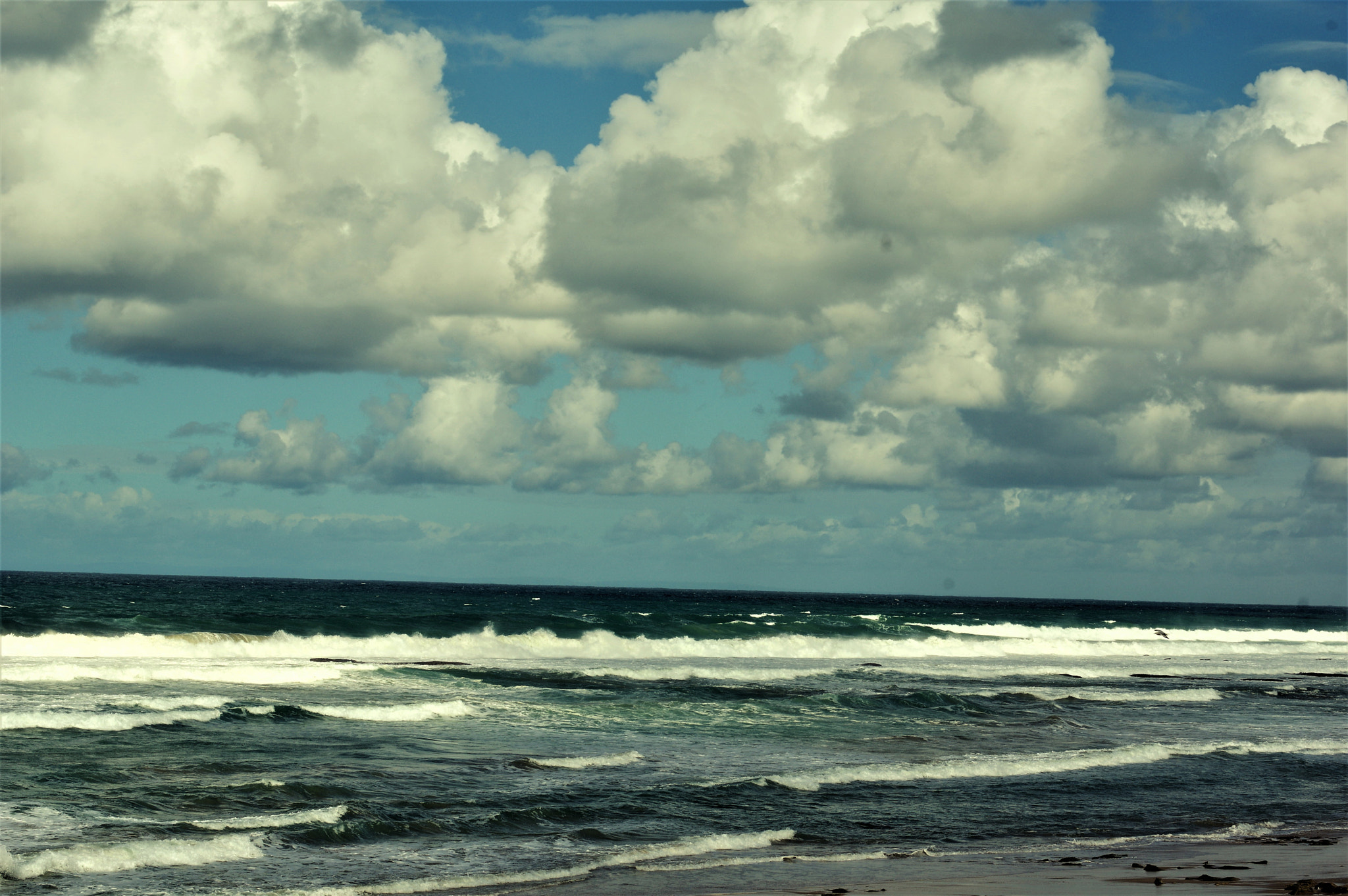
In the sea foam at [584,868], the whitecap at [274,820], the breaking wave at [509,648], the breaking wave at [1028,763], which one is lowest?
the breaking wave at [509,648]

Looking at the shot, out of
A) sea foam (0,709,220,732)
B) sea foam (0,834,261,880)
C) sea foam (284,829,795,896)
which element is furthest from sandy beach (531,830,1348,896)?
sea foam (0,709,220,732)

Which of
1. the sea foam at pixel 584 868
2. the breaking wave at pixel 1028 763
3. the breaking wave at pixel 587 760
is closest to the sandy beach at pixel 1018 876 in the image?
the sea foam at pixel 584 868

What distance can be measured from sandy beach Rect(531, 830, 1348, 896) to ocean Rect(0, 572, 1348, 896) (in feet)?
1.26

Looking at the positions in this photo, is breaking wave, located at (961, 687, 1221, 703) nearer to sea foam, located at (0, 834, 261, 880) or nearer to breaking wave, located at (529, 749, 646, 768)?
breaking wave, located at (529, 749, 646, 768)

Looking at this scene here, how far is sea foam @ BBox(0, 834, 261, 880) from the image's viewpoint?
36.4 feet

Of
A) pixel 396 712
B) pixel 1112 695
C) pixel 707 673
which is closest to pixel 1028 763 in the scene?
pixel 396 712

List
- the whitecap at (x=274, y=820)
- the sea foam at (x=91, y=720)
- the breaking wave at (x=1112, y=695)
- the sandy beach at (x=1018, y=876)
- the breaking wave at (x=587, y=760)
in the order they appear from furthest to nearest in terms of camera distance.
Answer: the breaking wave at (x=1112, y=695), the sea foam at (x=91, y=720), the breaking wave at (x=587, y=760), the whitecap at (x=274, y=820), the sandy beach at (x=1018, y=876)

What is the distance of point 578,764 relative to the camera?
Answer: 17906mm

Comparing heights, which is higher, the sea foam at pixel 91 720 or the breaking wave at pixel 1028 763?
the sea foam at pixel 91 720

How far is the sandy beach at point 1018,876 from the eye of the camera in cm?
1071

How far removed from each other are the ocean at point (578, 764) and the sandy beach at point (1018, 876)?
38 centimetres

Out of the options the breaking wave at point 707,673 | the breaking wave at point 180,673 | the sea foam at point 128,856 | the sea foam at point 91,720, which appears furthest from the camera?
the breaking wave at point 707,673

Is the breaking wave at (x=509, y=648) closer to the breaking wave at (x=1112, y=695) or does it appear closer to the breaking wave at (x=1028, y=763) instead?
the breaking wave at (x=1112, y=695)

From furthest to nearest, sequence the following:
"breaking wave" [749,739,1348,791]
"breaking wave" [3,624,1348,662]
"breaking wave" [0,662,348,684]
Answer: "breaking wave" [3,624,1348,662] → "breaking wave" [0,662,348,684] → "breaking wave" [749,739,1348,791]
